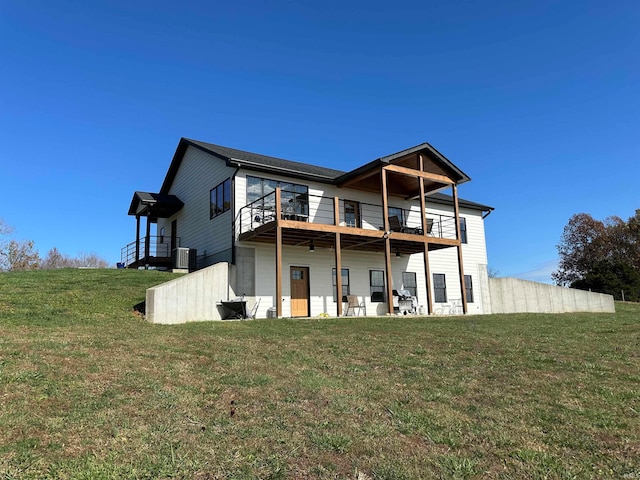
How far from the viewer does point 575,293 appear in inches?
988

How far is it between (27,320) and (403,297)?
14.3 meters

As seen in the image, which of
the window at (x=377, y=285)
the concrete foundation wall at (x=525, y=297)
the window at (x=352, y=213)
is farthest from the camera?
the concrete foundation wall at (x=525, y=297)

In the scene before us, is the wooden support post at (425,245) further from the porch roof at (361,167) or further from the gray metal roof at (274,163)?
the gray metal roof at (274,163)

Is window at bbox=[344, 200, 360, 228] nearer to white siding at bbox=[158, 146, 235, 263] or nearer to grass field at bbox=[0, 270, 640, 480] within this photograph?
white siding at bbox=[158, 146, 235, 263]

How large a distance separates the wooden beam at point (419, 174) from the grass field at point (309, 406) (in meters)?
9.82

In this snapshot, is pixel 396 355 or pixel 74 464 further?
pixel 396 355

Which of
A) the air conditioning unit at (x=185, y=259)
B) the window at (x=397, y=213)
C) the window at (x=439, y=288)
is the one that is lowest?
the window at (x=439, y=288)

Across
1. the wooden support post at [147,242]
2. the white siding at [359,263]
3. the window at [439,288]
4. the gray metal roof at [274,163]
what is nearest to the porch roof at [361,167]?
the gray metal roof at [274,163]

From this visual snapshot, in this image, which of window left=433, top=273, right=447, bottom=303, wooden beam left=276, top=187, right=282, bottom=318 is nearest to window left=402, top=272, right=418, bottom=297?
window left=433, top=273, right=447, bottom=303

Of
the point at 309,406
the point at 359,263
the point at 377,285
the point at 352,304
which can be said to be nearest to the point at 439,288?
the point at 377,285

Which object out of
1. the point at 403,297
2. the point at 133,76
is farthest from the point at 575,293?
the point at 133,76

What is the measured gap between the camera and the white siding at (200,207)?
17.3 metres

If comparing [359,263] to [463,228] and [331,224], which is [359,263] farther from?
[463,228]

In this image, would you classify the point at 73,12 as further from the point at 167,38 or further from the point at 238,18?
the point at 238,18
